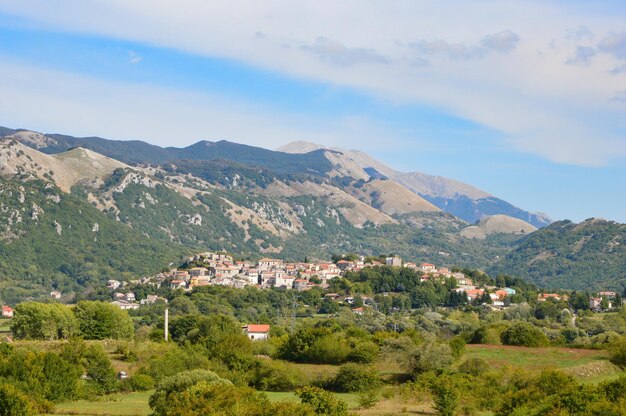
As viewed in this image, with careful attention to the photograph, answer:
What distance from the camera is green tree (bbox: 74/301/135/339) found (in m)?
82.6

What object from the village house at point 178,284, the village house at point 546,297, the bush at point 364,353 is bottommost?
the village house at point 178,284

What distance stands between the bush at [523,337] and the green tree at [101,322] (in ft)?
111

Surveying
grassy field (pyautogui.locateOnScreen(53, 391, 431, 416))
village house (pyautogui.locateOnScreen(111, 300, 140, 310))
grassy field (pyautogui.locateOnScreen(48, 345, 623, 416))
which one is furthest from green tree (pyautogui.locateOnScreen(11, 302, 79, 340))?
village house (pyautogui.locateOnScreen(111, 300, 140, 310))

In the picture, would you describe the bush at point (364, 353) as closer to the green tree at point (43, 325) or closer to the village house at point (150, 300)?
the green tree at point (43, 325)

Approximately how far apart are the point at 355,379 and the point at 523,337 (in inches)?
814

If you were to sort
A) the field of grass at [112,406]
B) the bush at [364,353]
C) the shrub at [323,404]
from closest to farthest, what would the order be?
the shrub at [323,404] → the field of grass at [112,406] → the bush at [364,353]

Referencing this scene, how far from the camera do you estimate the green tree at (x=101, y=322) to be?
8262cm

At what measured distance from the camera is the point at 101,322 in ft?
274

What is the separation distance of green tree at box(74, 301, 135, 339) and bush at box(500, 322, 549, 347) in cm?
3396

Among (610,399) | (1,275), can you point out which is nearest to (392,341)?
(610,399)

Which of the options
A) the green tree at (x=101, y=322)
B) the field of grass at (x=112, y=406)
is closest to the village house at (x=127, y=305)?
the green tree at (x=101, y=322)

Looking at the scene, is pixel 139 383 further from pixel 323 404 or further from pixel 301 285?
pixel 301 285

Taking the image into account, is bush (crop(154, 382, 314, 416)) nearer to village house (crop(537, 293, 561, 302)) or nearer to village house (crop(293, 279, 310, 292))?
village house (crop(537, 293, 561, 302))

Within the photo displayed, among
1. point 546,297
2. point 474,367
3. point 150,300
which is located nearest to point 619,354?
point 474,367
